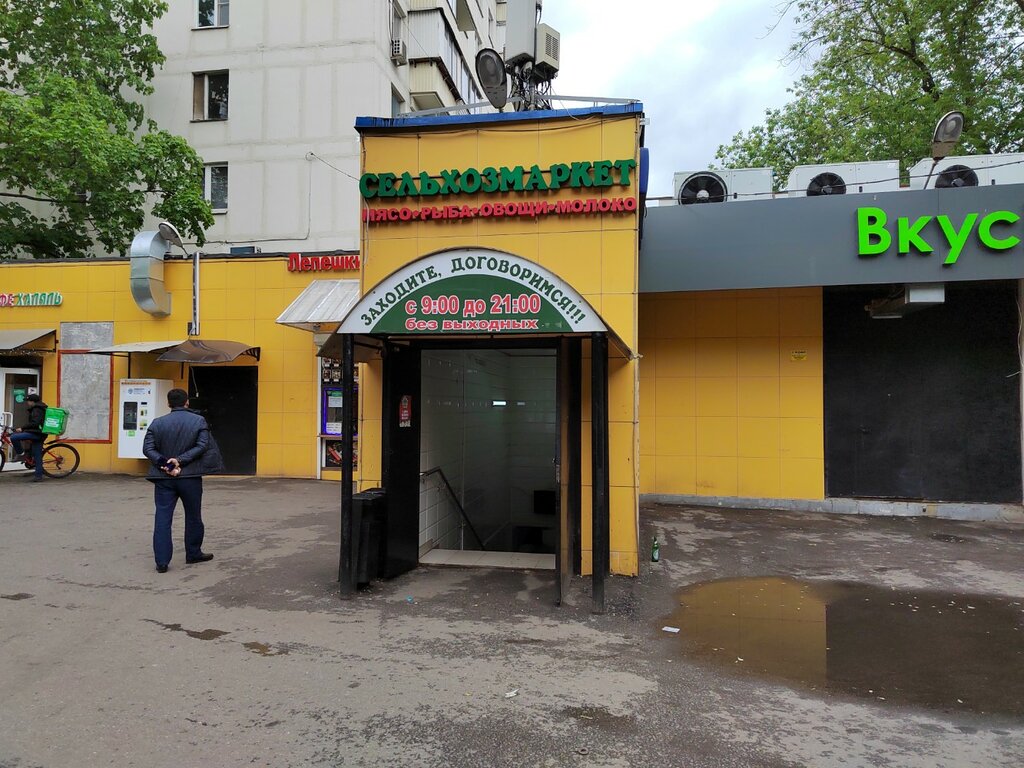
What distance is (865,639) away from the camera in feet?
16.5

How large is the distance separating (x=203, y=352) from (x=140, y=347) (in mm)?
1357

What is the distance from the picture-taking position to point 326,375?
494 inches

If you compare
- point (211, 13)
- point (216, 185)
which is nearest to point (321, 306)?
point (216, 185)

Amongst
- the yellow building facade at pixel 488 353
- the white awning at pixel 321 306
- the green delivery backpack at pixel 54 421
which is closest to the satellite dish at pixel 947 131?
the yellow building facade at pixel 488 353

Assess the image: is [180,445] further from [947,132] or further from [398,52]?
[398,52]

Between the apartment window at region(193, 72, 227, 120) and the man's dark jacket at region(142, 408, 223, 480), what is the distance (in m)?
16.7

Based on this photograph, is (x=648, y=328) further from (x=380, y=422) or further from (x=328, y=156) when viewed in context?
(x=328, y=156)

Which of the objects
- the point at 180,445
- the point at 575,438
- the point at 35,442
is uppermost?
the point at 575,438

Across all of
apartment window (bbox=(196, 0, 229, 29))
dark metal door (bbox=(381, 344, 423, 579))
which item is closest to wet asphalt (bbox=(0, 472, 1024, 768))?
dark metal door (bbox=(381, 344, 423, 579))

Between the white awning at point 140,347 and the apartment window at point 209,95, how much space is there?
406 inches

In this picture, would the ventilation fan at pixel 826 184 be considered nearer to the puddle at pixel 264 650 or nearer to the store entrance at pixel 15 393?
the puddle at pixel 264 650

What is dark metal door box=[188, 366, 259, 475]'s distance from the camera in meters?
12.9

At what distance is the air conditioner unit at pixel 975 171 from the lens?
9.64 m

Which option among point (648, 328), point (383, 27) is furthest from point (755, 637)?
point (383, 27)
